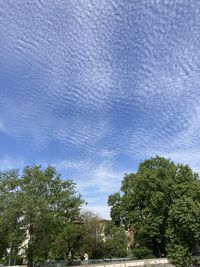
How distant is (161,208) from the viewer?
43.4 meters

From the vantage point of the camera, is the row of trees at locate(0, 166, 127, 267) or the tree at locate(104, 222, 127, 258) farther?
the tree at locate(104, 222, 127, 258)

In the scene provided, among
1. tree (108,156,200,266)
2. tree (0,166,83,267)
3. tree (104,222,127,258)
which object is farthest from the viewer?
tree (104,222,127,258)

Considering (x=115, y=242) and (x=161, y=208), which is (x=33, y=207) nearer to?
(x=161, y=208)

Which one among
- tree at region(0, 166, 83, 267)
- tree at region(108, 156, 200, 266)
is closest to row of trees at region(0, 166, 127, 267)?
tree at region(0, 166, 83, 267)

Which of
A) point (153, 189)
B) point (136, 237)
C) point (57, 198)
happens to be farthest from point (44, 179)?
point (136, 237)

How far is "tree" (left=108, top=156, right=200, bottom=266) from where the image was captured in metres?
39.4

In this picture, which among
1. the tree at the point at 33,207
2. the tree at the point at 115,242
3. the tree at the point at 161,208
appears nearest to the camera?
the tree at the point at 33,207

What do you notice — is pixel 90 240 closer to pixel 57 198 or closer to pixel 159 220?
pixel 159 220

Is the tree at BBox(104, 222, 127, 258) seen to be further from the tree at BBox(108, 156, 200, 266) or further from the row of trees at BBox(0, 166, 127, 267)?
the row of trees at BBox(0, 166, 127, 267)

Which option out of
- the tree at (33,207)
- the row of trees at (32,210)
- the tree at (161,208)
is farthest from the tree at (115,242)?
the tree at (33,207)

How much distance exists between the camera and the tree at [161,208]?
129 feet

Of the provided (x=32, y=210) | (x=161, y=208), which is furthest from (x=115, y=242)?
(x=32, y=210)

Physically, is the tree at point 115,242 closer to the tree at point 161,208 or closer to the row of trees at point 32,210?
the tree at point 161,208

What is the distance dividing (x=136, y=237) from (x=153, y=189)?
7698 millimetres
